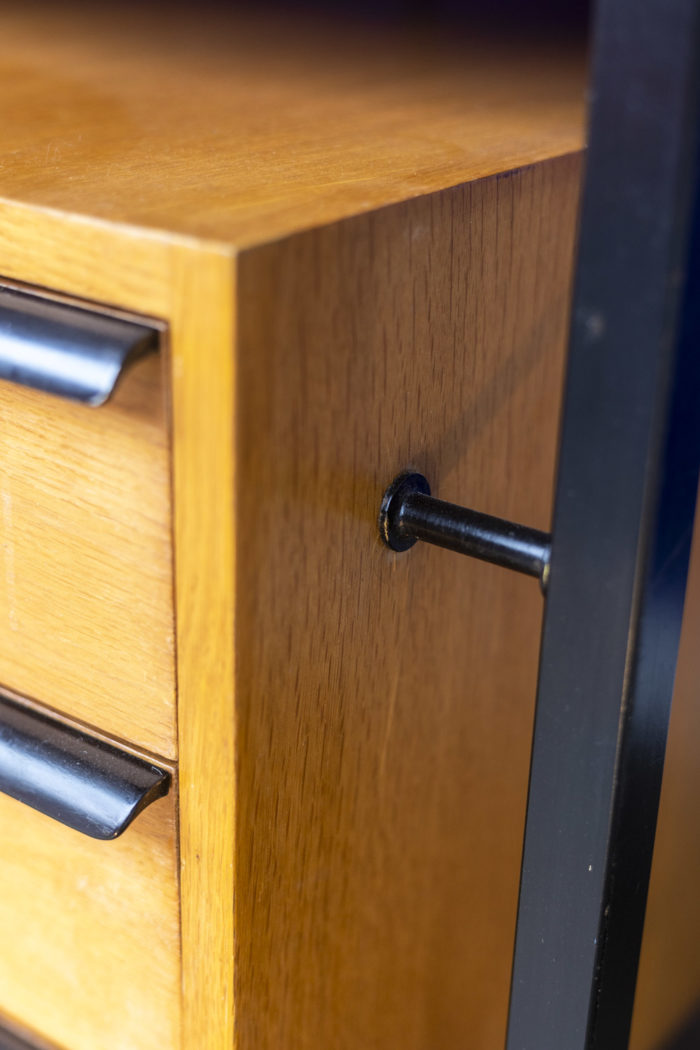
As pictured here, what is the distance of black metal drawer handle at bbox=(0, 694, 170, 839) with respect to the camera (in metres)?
0.35

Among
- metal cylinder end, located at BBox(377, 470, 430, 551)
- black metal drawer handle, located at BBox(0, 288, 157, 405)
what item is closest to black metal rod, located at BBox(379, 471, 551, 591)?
metal cylinder end, located at BBox(377, 470, 430, 551)

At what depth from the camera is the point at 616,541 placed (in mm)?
284

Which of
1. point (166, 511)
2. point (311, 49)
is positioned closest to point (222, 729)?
point (166, 511)

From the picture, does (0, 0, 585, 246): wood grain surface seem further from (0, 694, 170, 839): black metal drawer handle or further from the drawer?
(0, 694, 170, 839): black metal drawer handle

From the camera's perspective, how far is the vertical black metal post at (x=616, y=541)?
25cm

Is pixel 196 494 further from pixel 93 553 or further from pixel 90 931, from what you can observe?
pixel 90 931

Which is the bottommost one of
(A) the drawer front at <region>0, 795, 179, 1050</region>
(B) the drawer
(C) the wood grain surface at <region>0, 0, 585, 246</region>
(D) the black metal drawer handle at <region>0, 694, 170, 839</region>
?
(A) the drawer front at <region>0, 795, 179, 1050</region>

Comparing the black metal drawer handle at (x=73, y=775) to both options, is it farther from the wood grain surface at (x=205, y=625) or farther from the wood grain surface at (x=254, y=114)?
the wood grain surface at (x=254, y=114)

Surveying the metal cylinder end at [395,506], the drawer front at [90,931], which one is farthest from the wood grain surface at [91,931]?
the metal cylinder end at [395,506]

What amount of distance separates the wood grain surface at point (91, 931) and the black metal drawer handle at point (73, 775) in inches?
A: 0.6

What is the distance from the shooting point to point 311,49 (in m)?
0.64

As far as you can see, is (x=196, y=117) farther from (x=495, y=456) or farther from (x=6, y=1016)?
(x=6, y=1016)

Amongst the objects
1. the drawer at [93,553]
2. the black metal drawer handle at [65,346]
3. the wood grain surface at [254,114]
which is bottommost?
the drawer at [93,553]

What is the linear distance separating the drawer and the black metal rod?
0.27 ft
